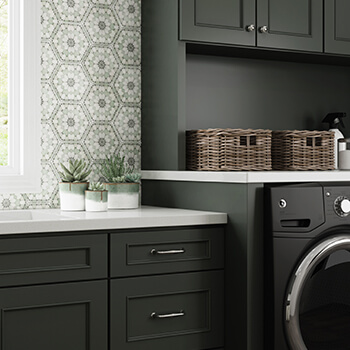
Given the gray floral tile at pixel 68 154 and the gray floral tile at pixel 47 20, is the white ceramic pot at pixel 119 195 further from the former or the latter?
the gray floral tile at pixel 47 20

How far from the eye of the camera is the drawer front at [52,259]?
7.29ft

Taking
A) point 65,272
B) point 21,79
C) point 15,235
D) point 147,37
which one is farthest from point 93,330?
point 147,37

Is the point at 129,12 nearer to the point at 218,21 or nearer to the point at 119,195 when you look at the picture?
the point at 218,21

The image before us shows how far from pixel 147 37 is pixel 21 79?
0.62 m

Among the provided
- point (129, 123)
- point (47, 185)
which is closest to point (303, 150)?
point (129, 123)

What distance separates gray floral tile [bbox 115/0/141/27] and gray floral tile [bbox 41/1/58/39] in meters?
0.31

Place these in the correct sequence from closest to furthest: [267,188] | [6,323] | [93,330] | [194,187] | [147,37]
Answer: [6,323], [93,330], [267,188], [194,187], [147,37]

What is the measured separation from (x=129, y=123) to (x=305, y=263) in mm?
1116

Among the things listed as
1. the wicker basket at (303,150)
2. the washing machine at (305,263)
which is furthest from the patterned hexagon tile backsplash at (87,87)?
the washing machine at (305,263)

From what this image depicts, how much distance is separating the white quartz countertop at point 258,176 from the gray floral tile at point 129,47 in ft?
1.97

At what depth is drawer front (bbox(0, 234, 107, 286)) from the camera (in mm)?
2223

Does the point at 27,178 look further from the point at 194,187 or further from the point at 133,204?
the point at 194,187

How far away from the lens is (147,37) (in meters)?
3.16

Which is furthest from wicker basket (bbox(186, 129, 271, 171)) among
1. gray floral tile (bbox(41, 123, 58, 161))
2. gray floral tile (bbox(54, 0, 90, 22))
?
gray floral tile (bbox(54, 0, 90, 22))
